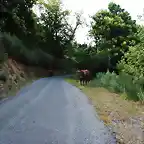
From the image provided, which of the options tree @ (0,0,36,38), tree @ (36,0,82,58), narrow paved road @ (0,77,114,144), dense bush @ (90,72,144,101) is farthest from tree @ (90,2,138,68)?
narrow paved road @ (0,77,114,144)

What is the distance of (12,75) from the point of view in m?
15.1

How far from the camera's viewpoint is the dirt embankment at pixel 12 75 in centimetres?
1221

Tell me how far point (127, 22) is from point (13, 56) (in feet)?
69.3

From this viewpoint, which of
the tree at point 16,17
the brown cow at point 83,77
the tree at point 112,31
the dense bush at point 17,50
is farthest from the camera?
the tree at point 112,31

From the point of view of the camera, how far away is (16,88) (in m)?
13.8

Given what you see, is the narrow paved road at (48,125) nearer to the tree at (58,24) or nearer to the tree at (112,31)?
the tree at (112,31)

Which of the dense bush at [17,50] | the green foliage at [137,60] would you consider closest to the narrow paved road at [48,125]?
the green foliage at [137,60]

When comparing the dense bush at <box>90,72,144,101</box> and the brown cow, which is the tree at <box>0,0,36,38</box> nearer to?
the brown cow

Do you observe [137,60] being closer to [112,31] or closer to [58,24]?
[112,31]

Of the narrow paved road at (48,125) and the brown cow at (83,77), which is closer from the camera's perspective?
the narrow paved road at (48,125)

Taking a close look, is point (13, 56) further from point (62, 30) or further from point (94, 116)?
point (62, 30)

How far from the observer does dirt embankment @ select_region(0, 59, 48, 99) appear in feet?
40.1

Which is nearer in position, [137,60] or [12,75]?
[137,60]

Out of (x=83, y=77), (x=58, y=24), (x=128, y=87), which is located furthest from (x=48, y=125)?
(x=58, y=24)
